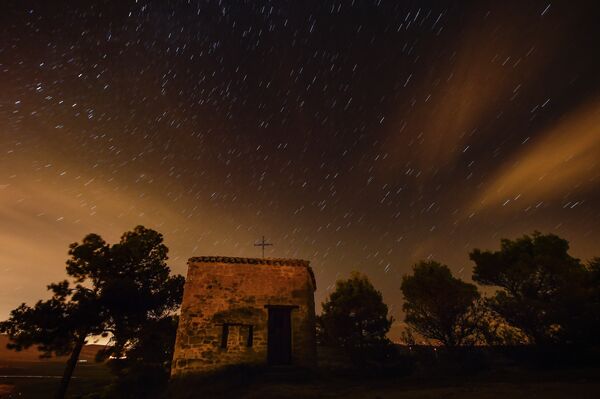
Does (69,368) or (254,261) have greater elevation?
(254,261)

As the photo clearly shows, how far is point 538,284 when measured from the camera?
57.3ft

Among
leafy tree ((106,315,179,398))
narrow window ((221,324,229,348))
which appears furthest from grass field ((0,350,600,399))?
leafy tree ((106,315,179,398))

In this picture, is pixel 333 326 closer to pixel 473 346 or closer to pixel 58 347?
pixel 473 346

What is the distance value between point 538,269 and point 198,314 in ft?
63.1

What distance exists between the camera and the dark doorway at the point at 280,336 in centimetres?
1508

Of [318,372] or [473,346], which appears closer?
[318,372]

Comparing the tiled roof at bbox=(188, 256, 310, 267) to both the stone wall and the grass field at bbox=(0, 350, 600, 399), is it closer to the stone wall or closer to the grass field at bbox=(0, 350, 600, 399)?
the stone wall

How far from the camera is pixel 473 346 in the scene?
53.7ft

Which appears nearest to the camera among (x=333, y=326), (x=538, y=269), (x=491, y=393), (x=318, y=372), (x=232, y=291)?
(x=491, y=393)

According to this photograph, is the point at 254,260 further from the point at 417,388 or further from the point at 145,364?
the point at 417,388

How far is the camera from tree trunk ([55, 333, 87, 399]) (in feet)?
45.5

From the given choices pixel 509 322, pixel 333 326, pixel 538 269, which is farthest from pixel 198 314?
pixel 538 269

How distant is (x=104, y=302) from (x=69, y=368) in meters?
3.21

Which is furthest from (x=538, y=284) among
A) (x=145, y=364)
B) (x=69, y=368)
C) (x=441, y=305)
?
(x=69, y=368)
